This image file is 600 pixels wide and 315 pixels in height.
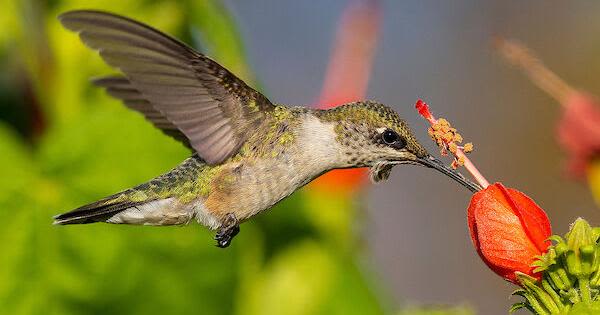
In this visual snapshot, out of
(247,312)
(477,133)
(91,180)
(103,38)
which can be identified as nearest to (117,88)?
(103,38)

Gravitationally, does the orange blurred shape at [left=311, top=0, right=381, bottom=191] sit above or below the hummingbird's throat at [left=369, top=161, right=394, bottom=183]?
above

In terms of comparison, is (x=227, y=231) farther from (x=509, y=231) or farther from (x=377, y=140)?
(x=509, y=231)

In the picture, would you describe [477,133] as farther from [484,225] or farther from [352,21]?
[484,225]

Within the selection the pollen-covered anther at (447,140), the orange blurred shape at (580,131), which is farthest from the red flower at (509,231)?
the orange blurred shape at (580,131)

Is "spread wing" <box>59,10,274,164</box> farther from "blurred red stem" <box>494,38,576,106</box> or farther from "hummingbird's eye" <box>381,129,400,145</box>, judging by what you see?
"blurred red stem" <box>494,38,576,106</box>

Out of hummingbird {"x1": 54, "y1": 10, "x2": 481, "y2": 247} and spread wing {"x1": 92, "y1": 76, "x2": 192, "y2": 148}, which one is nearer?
hummingbird {"x1": 54, "y1": 10, "x2": 481, "y2": 247}

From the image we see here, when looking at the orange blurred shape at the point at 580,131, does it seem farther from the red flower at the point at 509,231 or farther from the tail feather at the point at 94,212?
the tail feather at the point at 94,212

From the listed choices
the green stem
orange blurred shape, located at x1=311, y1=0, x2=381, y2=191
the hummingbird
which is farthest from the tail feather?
orange blurred shape, located at x1=311, y1=0, x2=381, y2=191
